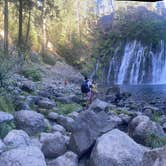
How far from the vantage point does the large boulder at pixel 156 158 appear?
2.85 meters

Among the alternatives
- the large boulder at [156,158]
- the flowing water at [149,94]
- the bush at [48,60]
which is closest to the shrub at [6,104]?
the large boulder at [156,158]

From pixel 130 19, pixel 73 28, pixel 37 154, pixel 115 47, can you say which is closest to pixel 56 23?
pixel 73 28

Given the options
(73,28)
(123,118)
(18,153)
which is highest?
(73,28)

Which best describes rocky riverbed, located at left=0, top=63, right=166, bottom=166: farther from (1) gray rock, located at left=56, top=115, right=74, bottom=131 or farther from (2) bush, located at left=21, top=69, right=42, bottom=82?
(2) bush, located at left=21, top=69, right=42, bottom=82

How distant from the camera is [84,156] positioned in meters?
5.87

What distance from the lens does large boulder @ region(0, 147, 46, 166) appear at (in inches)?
169

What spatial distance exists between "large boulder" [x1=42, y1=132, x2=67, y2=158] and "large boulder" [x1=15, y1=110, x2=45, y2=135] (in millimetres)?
1000

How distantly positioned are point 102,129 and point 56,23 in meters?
41.8

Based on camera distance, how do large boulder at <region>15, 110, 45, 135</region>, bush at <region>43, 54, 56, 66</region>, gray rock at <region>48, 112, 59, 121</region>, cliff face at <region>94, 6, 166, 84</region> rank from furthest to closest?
cliff face at <region>94, 6, 166, 84</region> → bush at <region>43, 54, 56, 66</region> → gray rock at <region>48, 112, 59, 121</region> → large boulder at <region>15, 110, 45, 135</region>

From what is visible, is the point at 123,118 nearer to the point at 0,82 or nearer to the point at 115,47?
the point at 0,82

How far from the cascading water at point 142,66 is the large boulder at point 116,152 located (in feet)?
114

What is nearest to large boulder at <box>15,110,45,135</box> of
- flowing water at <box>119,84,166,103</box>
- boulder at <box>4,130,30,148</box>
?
boulder at <box>4,130,30,148</box>

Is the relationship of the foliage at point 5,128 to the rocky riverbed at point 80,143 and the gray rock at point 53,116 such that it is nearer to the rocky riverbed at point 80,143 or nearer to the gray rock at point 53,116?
the rocky riverbed at point 80,143

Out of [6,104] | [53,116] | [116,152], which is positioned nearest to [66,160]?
[116,152]
